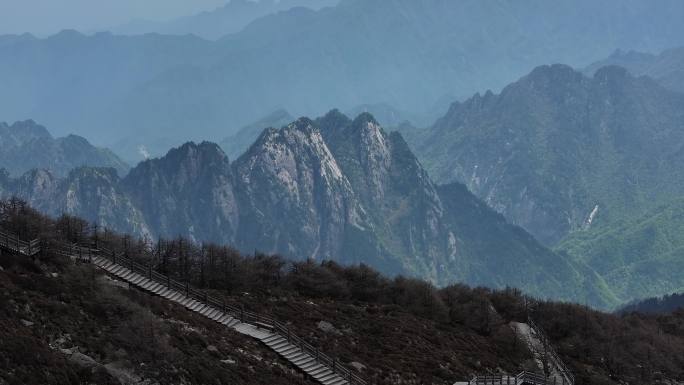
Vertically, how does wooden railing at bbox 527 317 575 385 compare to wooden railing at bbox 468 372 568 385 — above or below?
above

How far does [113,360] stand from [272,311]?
99.3 feet

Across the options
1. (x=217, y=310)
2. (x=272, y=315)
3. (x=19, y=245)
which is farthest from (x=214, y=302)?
(x=19, y=245)

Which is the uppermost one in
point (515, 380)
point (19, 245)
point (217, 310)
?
point (19, 245)

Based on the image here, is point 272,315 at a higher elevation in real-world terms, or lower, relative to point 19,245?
higher

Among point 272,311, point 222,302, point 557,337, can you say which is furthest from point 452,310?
point 222,302

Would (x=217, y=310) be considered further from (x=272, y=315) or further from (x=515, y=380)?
(x=515, y=380)

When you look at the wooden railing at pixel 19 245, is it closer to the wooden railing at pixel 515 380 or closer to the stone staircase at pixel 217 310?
the stone staircase at pixel 217 310

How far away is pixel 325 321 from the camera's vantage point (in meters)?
95.1

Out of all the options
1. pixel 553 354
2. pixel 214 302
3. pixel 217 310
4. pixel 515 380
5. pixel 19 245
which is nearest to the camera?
pixel 19 245

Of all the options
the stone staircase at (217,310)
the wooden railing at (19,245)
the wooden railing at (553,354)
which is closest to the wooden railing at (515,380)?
the wooden railing at (553,354)

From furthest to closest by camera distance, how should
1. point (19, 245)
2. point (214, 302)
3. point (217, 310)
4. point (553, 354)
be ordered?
point (553, 354) → point (214, 302) → point (217, 310) → point (19, 245)

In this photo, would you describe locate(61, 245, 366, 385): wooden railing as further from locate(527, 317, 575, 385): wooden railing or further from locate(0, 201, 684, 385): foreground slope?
locate(527, 317, 575, 385): wooden railing

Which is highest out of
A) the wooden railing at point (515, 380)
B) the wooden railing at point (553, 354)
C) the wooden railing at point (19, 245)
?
the wooden railing at point (553, 354)

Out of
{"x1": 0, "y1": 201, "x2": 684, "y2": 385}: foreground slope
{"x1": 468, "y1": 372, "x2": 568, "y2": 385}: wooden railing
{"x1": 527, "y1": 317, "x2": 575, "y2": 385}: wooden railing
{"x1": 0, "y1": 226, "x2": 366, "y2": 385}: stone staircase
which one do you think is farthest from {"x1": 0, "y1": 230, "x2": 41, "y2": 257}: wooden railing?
{"x1": 527, "y1": 317, "x2": 575, "y2": 385}: wooden railing
